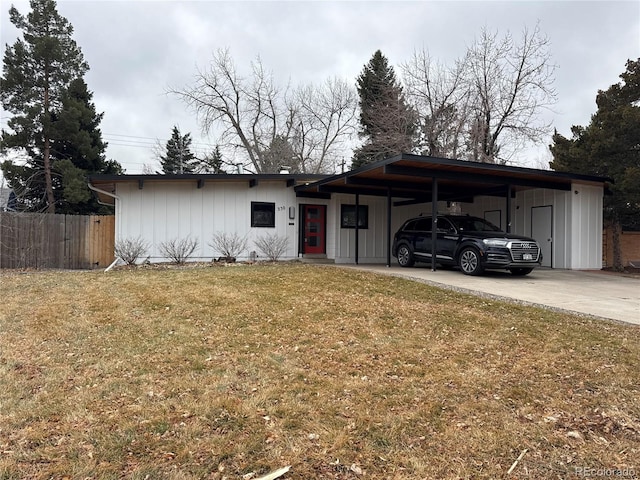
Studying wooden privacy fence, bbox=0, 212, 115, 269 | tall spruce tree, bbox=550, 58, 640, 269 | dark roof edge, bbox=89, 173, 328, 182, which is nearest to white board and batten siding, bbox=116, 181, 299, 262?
dark roof edge, bbox=89, 173, 328, 182

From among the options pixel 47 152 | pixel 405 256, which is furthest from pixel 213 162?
pixel 405 256

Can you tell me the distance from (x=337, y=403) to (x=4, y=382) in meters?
2.95

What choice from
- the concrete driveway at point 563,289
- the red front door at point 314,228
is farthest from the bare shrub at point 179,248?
the concrete driveway at point 563,289

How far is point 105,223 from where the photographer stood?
14500 mm

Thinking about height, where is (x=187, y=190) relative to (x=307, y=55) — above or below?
below

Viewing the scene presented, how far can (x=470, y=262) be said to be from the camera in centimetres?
1061

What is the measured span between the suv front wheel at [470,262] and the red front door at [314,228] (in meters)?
5.51

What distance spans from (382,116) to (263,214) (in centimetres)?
1318

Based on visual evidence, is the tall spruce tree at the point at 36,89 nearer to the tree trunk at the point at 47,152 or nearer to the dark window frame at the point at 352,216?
the tree trunk at the point at 47,152

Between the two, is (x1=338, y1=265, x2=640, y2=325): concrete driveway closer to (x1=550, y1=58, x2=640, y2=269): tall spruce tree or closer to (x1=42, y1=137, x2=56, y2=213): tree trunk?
(x1=550, y1=58, x2=640, y2=269): tall spruce tree

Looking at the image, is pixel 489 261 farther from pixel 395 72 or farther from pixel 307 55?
pixel 395 72

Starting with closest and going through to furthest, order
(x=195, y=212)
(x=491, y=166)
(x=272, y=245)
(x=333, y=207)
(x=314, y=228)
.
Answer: (x=491, y=166) → (x=195, y=212) → (x=272, y=245) → (x=333, y=207) → (x=314, y=228)

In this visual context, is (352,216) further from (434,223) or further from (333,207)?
(434,223)

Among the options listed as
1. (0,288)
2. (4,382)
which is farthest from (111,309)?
(0,288)
